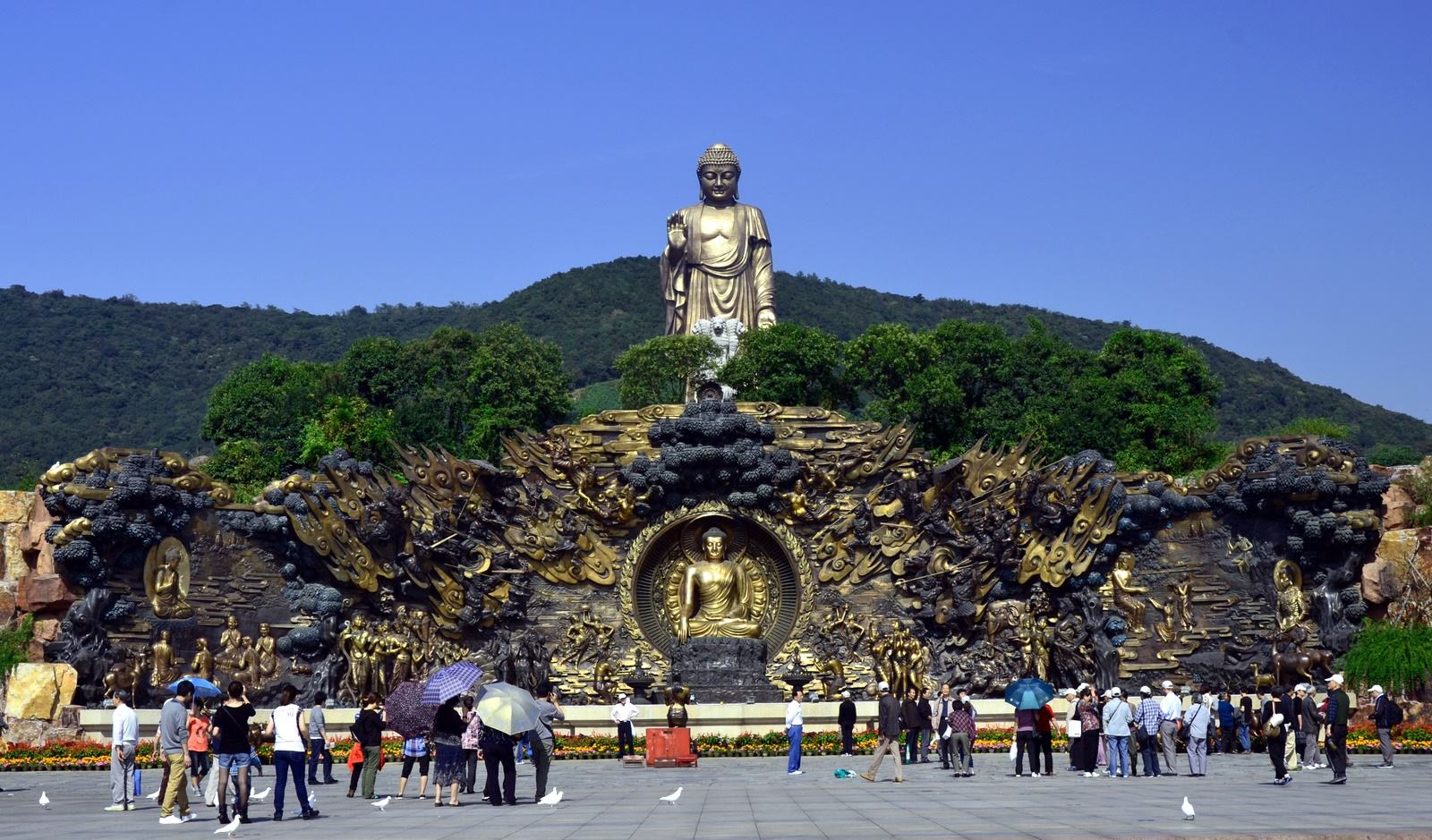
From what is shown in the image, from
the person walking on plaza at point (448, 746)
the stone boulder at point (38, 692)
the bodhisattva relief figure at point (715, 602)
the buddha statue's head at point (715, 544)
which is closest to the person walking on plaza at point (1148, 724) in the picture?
the person walking on plaza at point (448, 746)

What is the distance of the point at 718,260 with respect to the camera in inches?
2061

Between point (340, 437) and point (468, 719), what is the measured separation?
29201mm

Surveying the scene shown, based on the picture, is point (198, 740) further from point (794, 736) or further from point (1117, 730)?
point (1117, 730)

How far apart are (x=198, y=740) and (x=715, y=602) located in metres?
17.5

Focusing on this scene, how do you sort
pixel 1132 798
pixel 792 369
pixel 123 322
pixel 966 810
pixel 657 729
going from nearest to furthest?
1. pixel 966 810
2. pixel 1132 798
3. pixel 657 729
4. pixel 792 369
5. pixel 123 322

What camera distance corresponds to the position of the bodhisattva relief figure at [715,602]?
35969 millimetres

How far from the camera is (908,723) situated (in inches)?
987

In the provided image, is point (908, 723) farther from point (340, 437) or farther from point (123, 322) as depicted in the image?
point (123, 322)

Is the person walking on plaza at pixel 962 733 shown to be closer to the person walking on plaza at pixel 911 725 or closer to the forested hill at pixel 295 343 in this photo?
the person walking on plaza at pixel 911 725

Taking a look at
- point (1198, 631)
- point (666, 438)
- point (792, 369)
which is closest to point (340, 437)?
point (792, 369)

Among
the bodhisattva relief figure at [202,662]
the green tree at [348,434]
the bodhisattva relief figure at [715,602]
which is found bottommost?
the bodhisattva relief figure at [202,662]

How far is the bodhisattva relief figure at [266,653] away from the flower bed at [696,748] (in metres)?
4.36

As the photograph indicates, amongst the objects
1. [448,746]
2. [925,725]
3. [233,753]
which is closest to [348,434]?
[925,725]

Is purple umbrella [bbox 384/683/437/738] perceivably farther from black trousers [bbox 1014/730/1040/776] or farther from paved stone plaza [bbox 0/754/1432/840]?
black trousers [bbox 1014/730/1040/776]
